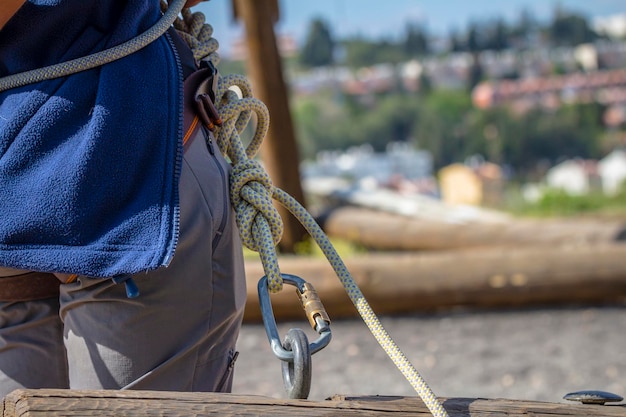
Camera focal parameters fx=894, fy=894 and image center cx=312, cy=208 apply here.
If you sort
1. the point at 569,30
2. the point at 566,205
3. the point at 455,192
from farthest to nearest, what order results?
the point at 569,30 → the point at 455,192 → the point at 566,205

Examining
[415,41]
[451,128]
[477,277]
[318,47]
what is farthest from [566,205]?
[415,41]

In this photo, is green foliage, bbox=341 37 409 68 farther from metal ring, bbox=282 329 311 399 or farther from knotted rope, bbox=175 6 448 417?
metal ring, bbox=282 329 311 399

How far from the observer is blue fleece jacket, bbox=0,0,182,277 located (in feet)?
3.85

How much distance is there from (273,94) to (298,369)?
16.6 feet

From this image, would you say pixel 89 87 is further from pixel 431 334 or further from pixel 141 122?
pixel 431 334

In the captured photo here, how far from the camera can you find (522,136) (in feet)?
43.9

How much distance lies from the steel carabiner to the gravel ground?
2.35 m

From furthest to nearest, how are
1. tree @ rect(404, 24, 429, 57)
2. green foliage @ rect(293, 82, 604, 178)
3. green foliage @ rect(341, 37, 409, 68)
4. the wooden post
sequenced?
tree @ rect(404, 24, 429, 57) → green foliage @ rect(341, 37, 409, 68) → green foliage @ rect(293, 82, 604, 178) → the wooden post

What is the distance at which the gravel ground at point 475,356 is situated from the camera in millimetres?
3693

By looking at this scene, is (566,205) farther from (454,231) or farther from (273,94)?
(273,94)

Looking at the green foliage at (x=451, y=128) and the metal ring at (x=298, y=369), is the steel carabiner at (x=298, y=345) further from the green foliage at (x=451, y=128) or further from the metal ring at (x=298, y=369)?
the green foliage at (x=451, y=128)

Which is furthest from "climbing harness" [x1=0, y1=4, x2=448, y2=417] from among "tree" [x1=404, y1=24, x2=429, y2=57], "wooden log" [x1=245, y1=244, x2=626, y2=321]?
"tree" [x1=404, y1=24, x2=429, y2=57]

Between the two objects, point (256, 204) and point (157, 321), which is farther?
point (256, 204)

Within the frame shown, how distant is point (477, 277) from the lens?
182 inches
